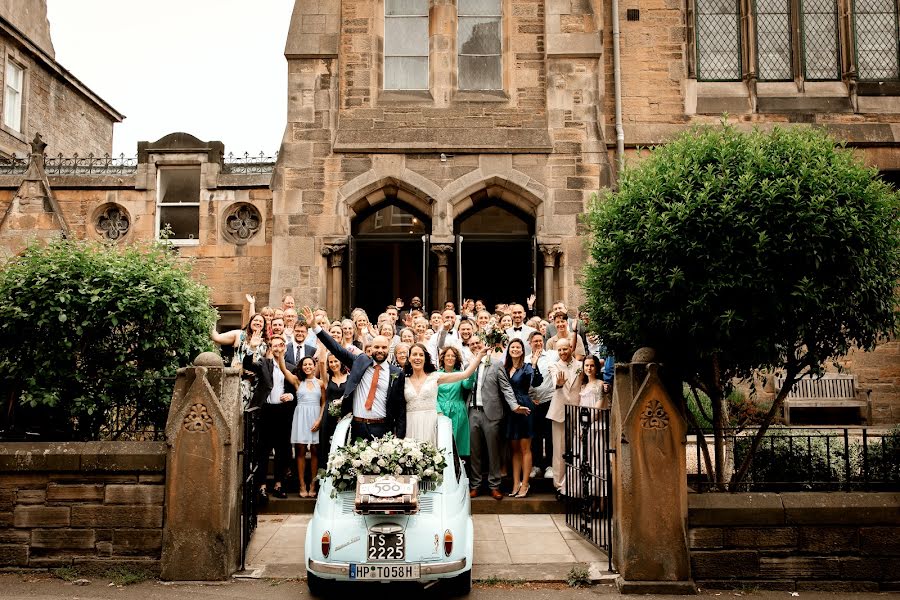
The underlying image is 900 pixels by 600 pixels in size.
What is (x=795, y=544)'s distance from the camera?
6570 millimetres

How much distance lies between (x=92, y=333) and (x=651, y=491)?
19.3 feet

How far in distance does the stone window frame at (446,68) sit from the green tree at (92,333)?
813cm

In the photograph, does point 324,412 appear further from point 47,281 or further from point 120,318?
point 47,281

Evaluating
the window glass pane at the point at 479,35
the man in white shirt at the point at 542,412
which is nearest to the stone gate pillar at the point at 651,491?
the man in white shirt at the point at 542,412

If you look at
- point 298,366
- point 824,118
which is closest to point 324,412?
point 298,366

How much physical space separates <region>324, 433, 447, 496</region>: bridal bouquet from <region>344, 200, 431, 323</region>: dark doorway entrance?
8597 mm

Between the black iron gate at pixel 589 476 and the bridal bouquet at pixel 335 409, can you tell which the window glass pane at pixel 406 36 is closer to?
the bridal bouquet at pixel 335 409

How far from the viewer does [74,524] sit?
683cm

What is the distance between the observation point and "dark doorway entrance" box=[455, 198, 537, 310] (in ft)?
51.7

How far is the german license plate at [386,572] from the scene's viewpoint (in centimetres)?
588

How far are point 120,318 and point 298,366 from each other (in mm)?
2176

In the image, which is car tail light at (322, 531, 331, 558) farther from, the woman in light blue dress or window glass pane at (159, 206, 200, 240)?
window glass pane at (159, 206, 200, 240)

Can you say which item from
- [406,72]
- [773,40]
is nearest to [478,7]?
[406,72]

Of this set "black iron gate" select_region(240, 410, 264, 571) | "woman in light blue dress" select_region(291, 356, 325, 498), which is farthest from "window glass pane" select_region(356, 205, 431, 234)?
"black iron gate" select_region(240, 410, 264, 571)
